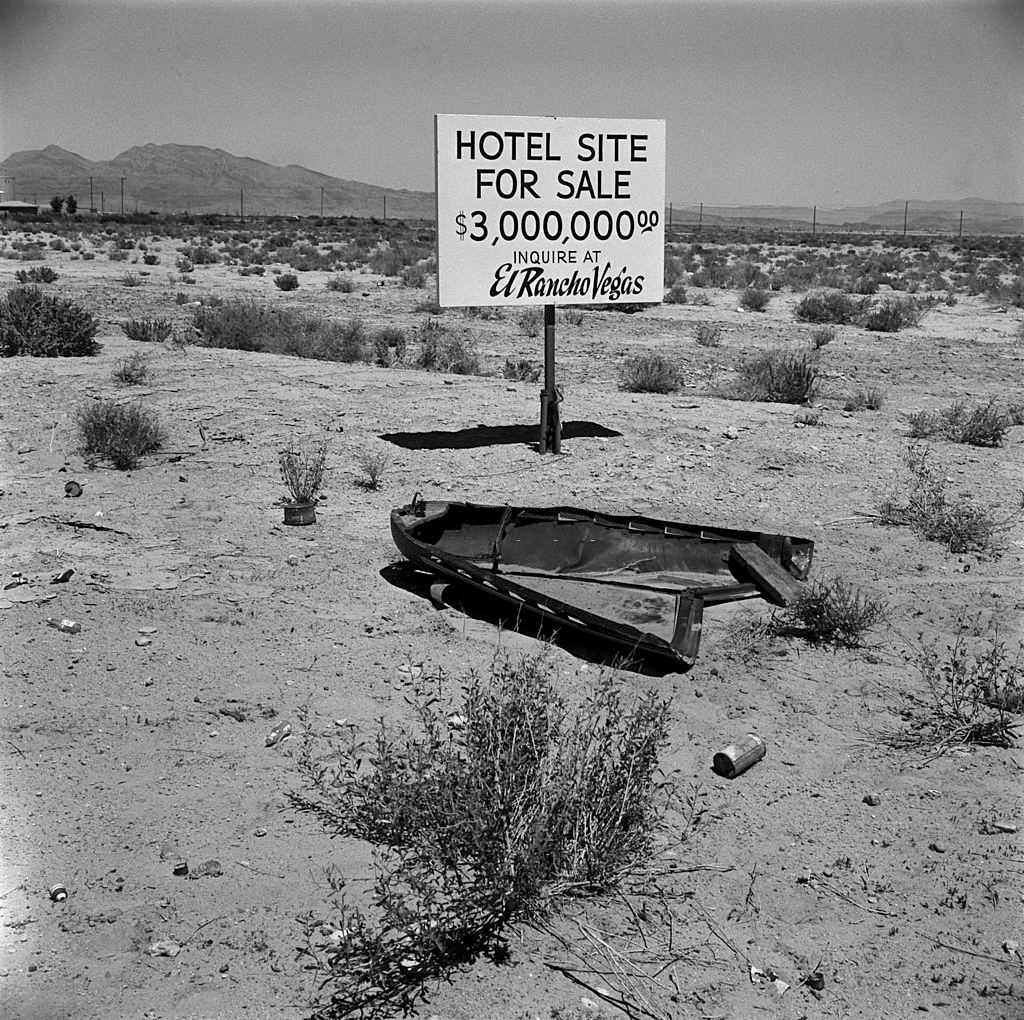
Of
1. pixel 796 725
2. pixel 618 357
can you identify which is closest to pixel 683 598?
pixel 796 725

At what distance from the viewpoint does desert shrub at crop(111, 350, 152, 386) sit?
11438mm

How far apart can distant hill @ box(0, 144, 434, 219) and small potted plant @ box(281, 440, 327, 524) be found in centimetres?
11393

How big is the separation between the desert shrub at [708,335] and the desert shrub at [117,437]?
31.6ft

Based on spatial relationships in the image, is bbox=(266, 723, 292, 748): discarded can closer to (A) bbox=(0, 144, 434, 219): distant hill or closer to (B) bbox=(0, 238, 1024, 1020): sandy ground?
(B) bbox=(0, 238, 1024, 1020): sandy ground

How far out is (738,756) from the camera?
4.64 m

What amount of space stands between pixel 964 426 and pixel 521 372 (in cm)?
509

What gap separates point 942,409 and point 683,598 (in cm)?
742

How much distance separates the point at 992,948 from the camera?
358 cm

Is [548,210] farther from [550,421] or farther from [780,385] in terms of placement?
[780,385]

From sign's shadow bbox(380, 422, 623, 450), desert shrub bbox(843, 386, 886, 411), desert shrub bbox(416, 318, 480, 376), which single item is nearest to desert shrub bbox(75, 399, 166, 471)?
sign's shadow bbox(380, 422, 623, 450)

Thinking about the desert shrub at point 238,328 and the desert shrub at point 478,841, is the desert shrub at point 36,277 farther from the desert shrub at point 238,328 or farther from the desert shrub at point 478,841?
the desert shrub at point 478,841

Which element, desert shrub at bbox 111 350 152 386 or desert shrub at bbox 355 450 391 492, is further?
desert shrub at bbox 111 350 152 386

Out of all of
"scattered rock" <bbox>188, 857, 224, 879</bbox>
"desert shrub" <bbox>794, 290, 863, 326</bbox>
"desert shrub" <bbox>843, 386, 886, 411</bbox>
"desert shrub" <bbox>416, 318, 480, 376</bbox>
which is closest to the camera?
"scattered rock" <bbox>188, 857, 224, 879</bbox>

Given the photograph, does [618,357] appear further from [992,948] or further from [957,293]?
[957,293]
